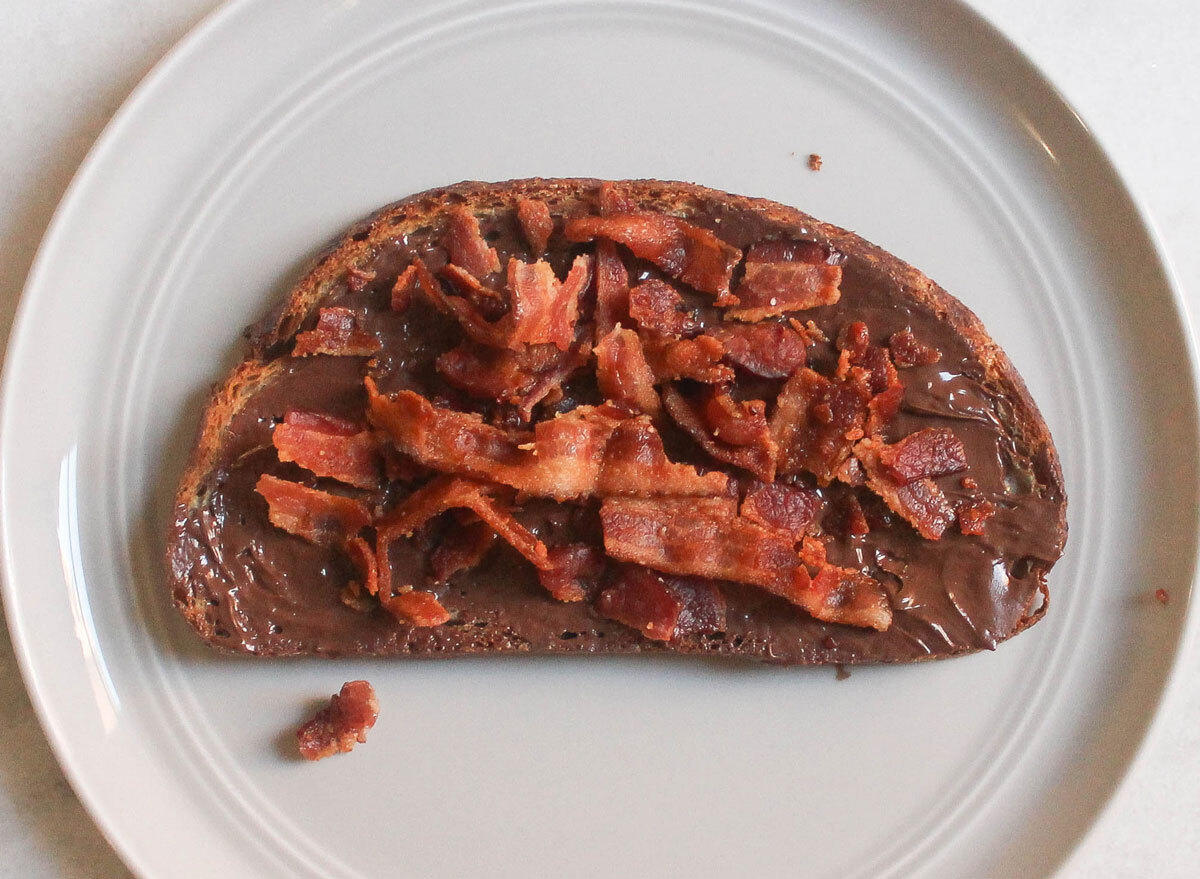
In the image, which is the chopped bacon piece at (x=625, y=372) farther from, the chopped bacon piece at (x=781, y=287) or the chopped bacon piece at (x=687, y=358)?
the chopped bacon piece at (x=781, y=287)

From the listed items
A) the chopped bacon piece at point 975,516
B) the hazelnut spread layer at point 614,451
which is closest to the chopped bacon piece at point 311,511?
the hazelnut spread layer at point 614,451

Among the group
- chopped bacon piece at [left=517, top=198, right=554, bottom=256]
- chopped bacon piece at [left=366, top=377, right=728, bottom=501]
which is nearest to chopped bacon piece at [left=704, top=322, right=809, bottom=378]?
chopped bacon piece at [left=366, top=377, right=728, bottom=501]

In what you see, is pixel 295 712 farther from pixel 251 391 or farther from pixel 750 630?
pixel 750 630

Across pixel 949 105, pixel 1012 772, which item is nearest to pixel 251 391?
pixel 949 105

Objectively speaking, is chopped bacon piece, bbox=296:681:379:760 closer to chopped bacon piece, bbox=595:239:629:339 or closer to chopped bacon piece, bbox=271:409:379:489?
chopped bacon piece, bbox=271:409:379:489

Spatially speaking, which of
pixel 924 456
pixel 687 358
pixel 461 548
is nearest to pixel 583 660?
pixel 461 548

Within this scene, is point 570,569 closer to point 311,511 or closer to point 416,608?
point 416,608

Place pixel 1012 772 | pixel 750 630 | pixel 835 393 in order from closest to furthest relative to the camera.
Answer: pixel 835 393
pixel 750 630
pixel 1012 772
